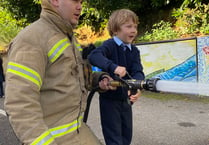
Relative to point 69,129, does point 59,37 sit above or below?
above

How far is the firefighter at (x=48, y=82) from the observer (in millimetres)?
1463

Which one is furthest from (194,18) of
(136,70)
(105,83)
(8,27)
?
(8,27)

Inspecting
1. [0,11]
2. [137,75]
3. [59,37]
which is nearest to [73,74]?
[59,37]

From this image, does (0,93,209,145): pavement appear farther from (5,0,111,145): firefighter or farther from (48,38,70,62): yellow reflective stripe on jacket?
(48,38,70,62): yellow reflective stripe on jacket

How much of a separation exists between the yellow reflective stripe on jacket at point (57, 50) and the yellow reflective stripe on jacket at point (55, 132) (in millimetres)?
424

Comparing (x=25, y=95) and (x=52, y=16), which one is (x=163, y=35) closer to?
(x=52, y=16)

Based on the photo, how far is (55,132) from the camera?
1.71 metres

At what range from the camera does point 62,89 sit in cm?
168

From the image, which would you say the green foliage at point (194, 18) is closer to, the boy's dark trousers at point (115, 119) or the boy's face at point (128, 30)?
the boy's face at point (128, 30)

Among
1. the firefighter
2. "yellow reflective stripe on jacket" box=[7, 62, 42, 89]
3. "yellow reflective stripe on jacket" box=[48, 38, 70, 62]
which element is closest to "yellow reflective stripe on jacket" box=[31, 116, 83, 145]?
the firefighter

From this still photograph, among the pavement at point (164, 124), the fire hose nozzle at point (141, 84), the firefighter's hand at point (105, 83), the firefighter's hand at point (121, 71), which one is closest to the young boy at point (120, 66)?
the firefighter's hand at point (105, 83)

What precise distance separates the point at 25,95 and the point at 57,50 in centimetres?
34

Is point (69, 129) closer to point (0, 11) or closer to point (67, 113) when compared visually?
point (67, 113)

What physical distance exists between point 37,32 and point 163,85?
788 millimetres
